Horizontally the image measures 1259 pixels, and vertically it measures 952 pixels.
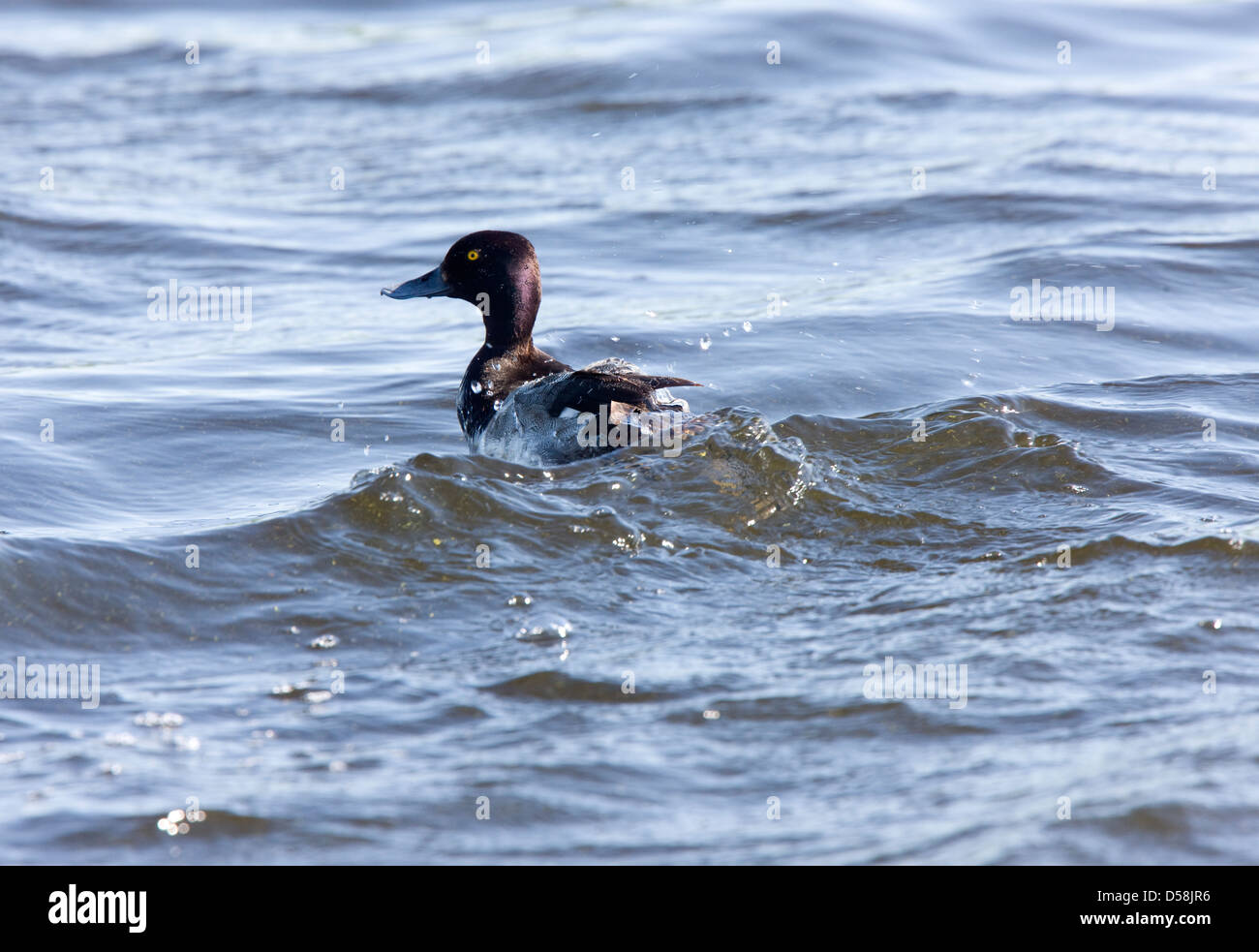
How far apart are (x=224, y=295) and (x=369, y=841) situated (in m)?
6.92

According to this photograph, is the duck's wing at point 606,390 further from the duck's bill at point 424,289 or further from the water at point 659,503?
the duck's bill at point 424,289

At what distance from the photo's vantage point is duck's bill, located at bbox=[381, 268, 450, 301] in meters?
7.20

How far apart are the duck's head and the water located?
2.09 feet

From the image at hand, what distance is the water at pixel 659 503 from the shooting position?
371 cm

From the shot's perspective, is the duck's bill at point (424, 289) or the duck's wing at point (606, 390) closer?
the duck's wing at point (606, 390)

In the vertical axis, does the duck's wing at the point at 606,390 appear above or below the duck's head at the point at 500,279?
below

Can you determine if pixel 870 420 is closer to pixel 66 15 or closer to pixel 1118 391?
pixel 1118 391

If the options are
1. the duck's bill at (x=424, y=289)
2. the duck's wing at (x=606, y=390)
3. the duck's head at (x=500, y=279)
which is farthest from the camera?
the duck's bill at (x=424, y=289)

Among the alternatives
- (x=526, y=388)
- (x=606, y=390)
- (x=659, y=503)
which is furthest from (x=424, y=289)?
(x=659, y=503)

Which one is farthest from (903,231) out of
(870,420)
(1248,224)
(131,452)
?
(131,452)

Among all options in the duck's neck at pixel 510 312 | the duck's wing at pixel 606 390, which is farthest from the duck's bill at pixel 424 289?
the duck's wing at pixel 606 390

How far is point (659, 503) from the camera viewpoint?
565 cm

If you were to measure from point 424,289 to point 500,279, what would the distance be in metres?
0.46

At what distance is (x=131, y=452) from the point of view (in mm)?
6812
